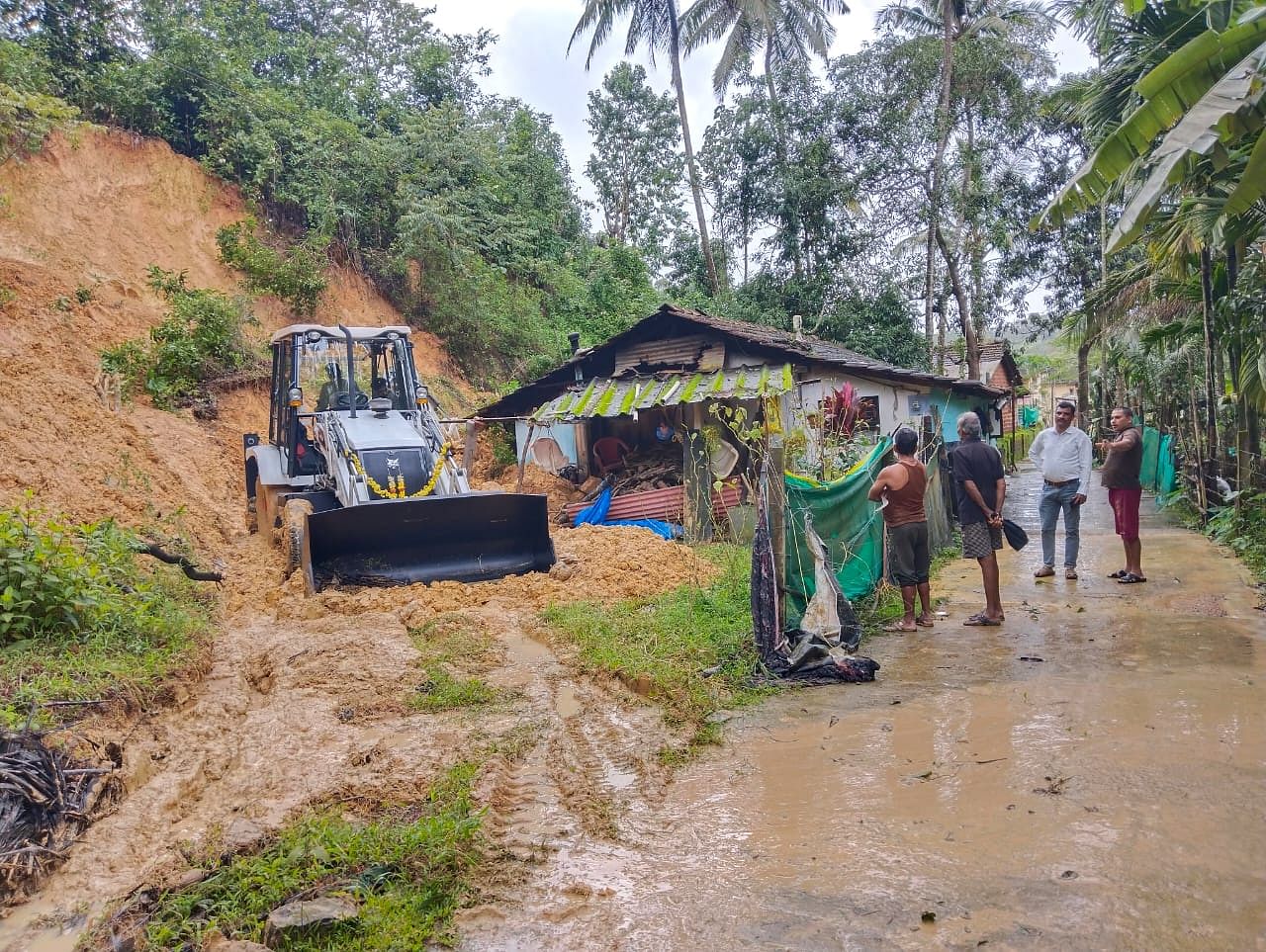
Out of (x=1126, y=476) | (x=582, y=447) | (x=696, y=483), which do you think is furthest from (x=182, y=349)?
(x=1126, y=476)

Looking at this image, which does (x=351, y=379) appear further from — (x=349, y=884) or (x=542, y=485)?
(x=349, y=884)

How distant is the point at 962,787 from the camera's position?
175 inches

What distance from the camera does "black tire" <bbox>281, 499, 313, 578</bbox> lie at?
9570 mm

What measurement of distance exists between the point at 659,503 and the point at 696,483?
0.75 metres

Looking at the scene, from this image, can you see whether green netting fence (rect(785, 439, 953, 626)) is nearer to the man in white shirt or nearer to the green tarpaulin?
the green tarpaulin

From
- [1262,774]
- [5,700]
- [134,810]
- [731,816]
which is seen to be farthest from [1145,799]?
[5,700]

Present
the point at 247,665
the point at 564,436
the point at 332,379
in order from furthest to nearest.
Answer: the point at 564,436 → the point at 332,379 → the point at 247,665

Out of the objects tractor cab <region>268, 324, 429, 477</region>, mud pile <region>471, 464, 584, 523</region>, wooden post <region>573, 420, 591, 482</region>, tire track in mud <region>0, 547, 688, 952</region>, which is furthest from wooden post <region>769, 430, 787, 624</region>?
wooden post <region>573, 420, 591, 482</region>

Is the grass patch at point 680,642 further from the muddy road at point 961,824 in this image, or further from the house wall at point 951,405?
the house wall at point 951,405

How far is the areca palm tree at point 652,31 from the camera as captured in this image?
24.7 meters

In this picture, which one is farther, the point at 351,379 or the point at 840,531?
the point at 351,379

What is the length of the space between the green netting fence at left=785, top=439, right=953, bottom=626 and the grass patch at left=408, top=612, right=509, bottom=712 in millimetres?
2492

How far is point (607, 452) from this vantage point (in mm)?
17219

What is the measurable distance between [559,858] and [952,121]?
24605 mm
